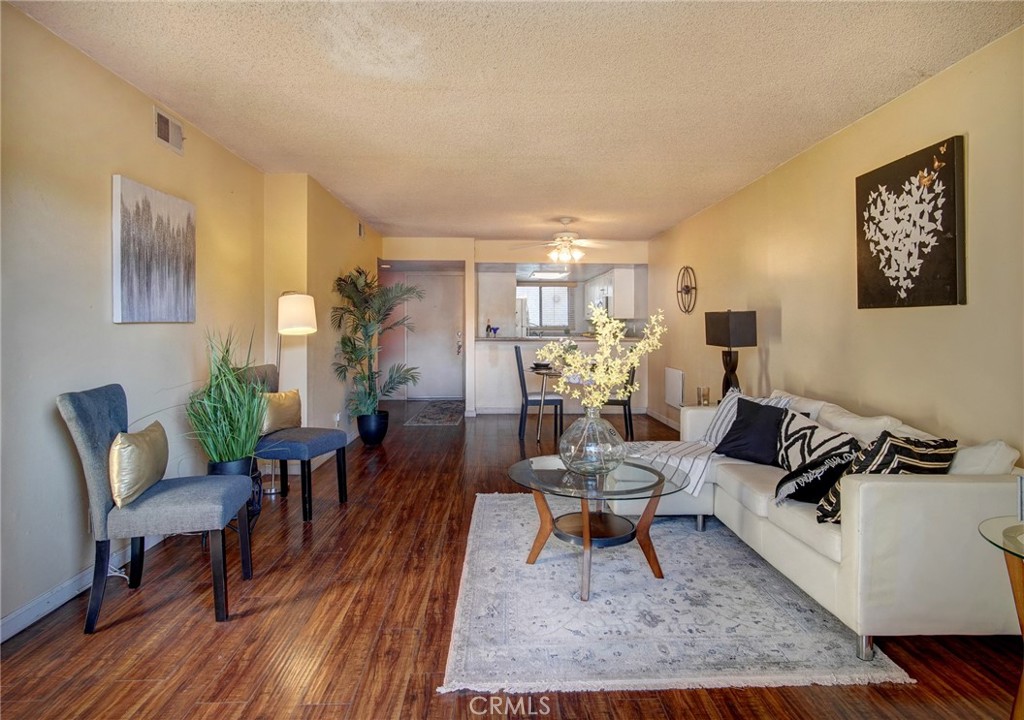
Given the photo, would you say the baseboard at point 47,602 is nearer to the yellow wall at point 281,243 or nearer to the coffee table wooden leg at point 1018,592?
the yellow wall at point 281,243

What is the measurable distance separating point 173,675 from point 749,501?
2558 mm

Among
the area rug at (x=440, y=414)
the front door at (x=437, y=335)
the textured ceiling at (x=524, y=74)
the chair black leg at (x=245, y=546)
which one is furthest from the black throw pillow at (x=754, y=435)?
the front door at (x=437, y=335)

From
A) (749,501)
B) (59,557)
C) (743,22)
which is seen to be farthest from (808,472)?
(59,557)

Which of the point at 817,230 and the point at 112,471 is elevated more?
the point at 817,230

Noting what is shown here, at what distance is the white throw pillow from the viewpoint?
204cm

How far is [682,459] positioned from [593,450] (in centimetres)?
74

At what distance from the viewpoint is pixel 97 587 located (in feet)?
7.06

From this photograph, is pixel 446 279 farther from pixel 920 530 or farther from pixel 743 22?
pixel 920 530

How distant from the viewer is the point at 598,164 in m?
4.11

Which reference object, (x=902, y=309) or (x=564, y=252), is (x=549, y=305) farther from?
(x=902, y=309)

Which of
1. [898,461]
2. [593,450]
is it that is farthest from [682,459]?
[898,461]

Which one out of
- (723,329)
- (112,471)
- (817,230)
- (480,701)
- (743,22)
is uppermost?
(743,22)

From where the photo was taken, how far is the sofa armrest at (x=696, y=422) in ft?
12.3

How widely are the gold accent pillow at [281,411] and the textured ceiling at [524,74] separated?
174cm
